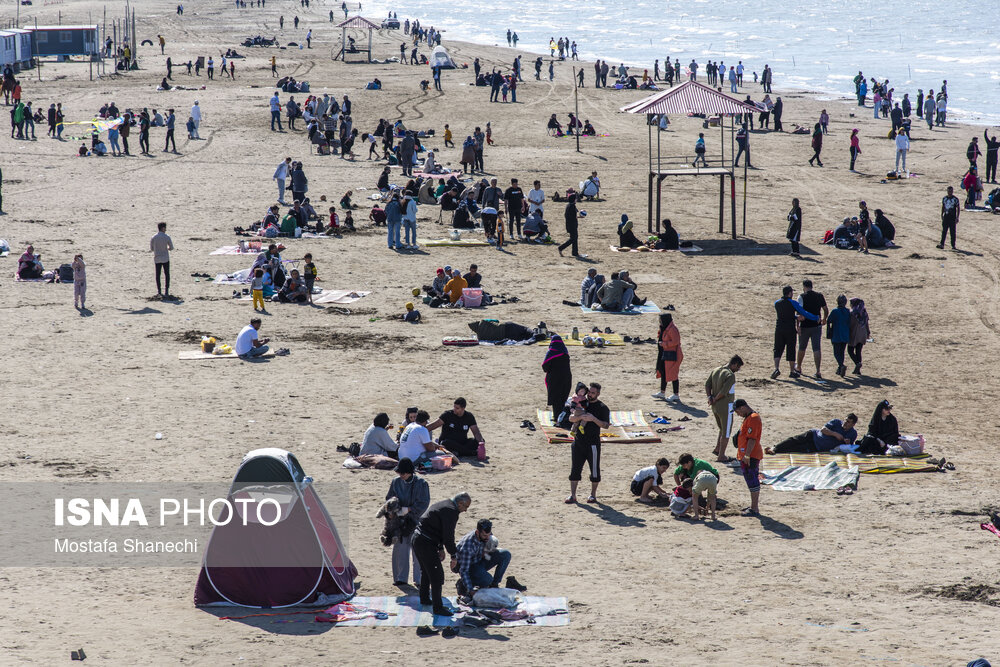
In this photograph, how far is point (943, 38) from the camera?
104m

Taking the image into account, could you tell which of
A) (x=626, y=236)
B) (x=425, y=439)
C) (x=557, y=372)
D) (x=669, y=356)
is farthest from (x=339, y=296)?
(x=425, y=439)

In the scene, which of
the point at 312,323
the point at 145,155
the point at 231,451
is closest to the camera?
the point at 231,451

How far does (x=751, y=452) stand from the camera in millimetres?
12391

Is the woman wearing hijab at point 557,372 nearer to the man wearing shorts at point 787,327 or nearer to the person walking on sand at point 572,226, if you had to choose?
Result: the man wearing shorts at point 787,327

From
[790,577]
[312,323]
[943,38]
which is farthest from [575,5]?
[790,577]

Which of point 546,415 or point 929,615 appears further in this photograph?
point 546,415

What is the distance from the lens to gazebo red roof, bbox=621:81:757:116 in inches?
1098

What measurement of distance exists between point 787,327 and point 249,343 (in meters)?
9.07

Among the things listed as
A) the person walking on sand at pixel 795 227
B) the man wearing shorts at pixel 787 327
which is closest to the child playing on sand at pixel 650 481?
the man wearing shorts at pixel 787 327

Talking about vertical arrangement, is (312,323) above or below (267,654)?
above

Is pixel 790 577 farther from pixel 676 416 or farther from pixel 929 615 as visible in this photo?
pixel 676 416

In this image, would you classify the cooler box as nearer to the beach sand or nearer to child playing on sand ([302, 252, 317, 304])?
the beach sand

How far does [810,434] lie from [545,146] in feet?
97.2

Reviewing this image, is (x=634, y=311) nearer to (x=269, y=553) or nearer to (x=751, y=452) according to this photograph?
(x=751, y=452)
